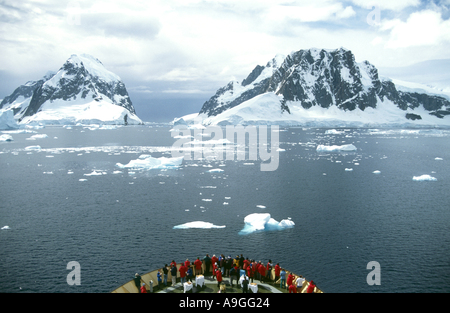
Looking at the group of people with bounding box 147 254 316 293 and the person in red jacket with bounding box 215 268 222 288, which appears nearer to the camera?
the person in red jacket with bounding box 215 268 222 288

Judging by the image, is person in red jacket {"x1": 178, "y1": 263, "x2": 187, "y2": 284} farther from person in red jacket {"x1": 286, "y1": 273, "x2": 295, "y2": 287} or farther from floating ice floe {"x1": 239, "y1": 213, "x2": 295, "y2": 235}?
floating ice floe {"x1": 239, "y1": 213, "x2": 295, "y2": 235}

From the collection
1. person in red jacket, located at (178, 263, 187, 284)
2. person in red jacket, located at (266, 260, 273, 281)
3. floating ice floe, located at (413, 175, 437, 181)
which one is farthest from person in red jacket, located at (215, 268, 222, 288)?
floating ice floe, located at (413, 175, 437, 181)

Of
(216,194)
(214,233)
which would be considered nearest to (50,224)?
(214,233)

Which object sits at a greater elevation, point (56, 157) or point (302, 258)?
point (56, 157)

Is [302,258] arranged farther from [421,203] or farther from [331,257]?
[421,203]

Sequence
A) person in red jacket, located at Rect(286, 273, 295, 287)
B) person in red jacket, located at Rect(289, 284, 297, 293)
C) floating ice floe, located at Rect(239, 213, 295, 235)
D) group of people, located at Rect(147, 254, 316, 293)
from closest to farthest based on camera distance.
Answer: person in red jacket, located at Rect(289, 284, 297, 293), person in red jacket, located at Rect(286, 273, 295, 287), group of people, located at Rect(147, 254, 316, 293), floating ice floe, located at Rect(239, 213, 295, 235)

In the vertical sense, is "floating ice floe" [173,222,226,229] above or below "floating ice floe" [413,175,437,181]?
below

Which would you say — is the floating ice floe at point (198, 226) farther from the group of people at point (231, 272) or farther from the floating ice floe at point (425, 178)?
the floating ice floe at point (425, 178)
